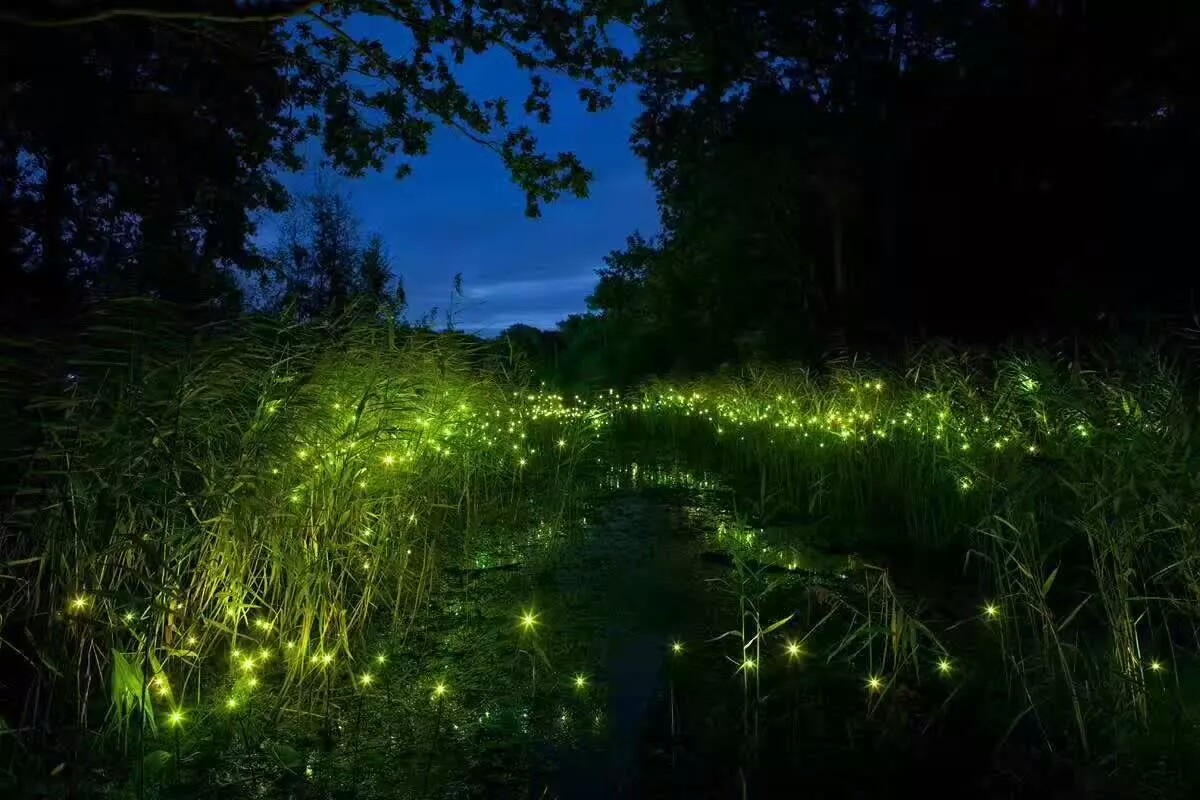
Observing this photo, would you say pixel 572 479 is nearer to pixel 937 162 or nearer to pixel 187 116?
pixel 187 116

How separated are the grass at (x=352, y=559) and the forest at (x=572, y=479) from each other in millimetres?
35

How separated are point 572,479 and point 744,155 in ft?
40.3

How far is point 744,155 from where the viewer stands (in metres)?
19.2

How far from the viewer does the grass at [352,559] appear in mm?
3494

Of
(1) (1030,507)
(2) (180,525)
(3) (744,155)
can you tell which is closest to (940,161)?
(3) (744,155)

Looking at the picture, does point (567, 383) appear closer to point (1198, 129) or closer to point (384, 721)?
point (1198, 129)

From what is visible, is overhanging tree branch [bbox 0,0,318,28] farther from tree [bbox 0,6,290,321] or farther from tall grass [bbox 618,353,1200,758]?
tall grass [bbox 618,353,1200,758]

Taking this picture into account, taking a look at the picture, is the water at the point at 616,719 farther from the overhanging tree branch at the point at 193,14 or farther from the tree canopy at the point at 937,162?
the tree canopy at the point at 937,162

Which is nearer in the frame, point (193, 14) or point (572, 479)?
point (193, 14)

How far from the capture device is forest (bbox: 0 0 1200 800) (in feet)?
11.0

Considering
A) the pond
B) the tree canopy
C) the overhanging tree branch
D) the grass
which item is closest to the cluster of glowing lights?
the pond

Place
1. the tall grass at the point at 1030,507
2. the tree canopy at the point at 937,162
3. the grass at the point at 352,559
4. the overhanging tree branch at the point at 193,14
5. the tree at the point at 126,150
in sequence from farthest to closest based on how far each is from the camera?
1. the tree canopy at the point at 937,162
2. the tree at the point at 126,150
3. the overhanging tree branch at the point at 193,14
4. the tall grass at the point at 1030,507
5. the grass at the point at 352,559

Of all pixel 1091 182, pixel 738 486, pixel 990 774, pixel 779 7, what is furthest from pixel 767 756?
pixel 779 7

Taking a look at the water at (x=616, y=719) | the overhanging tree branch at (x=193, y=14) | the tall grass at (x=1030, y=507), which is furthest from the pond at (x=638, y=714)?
the overhanging tree branch at (x=193, y=14)
